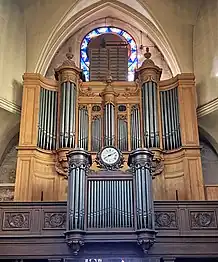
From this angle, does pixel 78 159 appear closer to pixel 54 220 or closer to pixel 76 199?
pixel 76 199

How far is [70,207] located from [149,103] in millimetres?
4185

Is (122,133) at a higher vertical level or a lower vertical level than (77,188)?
higher

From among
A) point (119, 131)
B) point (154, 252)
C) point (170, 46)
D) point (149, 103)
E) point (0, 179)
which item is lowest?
point (154, 252)

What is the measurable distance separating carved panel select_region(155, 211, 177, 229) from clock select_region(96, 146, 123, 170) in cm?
140

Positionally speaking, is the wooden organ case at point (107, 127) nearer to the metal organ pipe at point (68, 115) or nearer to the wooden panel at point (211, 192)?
the metal organ pipe at point (68, 115)

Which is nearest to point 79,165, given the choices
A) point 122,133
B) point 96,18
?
point 122,133

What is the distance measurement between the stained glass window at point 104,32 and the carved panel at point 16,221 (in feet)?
18.3

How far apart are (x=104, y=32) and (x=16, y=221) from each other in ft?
25.4

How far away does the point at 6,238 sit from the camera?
9531mm

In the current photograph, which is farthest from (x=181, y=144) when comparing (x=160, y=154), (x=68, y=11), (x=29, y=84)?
(x=68, y=11)

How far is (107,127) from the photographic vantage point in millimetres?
11977

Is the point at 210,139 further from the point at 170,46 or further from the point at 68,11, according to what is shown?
the point at 68,11

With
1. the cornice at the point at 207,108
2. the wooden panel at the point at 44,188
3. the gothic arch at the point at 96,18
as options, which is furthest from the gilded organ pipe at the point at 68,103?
the cornice at the point at 207,108

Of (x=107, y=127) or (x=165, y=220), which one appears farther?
(x=107, y=127)
